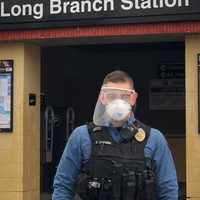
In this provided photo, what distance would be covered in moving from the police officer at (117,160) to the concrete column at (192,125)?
5.13 meters

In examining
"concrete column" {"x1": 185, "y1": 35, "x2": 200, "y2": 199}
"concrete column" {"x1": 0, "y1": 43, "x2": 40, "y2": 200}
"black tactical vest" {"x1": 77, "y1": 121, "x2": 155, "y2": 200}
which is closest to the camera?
"black tactical vest" {"x1": 77, "y1": 121, "x2": 155, "y2": 200}

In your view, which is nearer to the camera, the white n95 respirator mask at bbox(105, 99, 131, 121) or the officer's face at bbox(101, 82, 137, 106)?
the white n95 respirator mask at bbox(105, 99, 131, 121)

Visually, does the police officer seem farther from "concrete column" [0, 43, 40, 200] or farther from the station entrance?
the station entrance

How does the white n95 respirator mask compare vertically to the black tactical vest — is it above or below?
above

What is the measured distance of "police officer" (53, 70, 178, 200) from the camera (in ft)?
11.5

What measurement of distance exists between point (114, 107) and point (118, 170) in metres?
0.34

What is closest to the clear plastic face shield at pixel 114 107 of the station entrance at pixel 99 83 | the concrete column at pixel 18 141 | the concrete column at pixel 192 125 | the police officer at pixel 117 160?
the police officer at pixel 117 160

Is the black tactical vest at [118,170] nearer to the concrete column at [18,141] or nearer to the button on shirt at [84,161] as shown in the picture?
the button on shirt at [84,161]

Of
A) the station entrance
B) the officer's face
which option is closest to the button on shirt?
the officer's face

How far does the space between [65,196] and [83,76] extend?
9302 millimetres

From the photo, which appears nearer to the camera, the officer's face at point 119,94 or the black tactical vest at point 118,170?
the black tactical vest at point 118,170

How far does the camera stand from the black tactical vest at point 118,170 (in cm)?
350

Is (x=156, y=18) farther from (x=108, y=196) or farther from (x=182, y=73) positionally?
(x=108, y=196)

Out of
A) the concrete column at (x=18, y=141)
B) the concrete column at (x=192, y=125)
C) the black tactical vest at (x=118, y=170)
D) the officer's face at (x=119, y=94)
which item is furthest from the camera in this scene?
the concrete column at (x=18, y=141)
